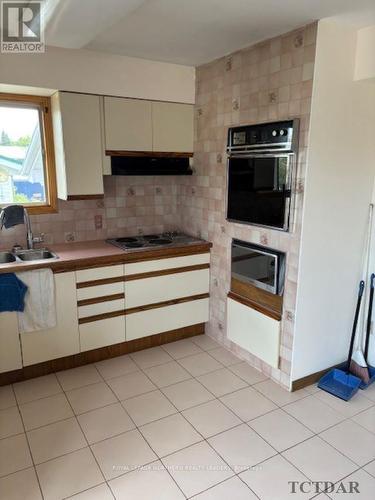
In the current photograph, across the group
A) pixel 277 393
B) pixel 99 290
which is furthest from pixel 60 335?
pixel 277 393

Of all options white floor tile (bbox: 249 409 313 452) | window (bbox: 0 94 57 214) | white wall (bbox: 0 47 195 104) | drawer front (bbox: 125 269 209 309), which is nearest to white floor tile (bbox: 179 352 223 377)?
drawer front (bbox: 125 269 209 309)

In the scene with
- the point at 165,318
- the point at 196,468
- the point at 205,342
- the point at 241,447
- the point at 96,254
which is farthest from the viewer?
the point at 205,342

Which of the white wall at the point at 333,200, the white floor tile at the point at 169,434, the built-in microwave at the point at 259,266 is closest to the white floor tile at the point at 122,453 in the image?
the white floor tile at the point at 169,434

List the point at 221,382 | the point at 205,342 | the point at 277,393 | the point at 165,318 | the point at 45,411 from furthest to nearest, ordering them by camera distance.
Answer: the point at 205,342 < the point at 165,318 < the point at 221,382 < the point at 277,393 < the point at 45,411

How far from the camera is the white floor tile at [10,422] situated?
208 centimetres

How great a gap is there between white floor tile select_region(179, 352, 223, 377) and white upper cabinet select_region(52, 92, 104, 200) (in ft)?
4.82

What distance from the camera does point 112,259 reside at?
271 centimetres

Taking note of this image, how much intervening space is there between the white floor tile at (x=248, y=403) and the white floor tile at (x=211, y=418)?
50mm

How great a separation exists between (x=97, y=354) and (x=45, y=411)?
64 centimetres

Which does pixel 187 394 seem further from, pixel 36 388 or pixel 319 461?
pixel 36 388

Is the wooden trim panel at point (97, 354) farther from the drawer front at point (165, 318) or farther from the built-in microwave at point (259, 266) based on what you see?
the built-in microwave at point (259, 266)

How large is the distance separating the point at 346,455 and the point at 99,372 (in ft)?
5.49

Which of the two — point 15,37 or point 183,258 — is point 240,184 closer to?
point 183,258

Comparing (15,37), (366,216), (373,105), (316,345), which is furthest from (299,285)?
(15,37)
